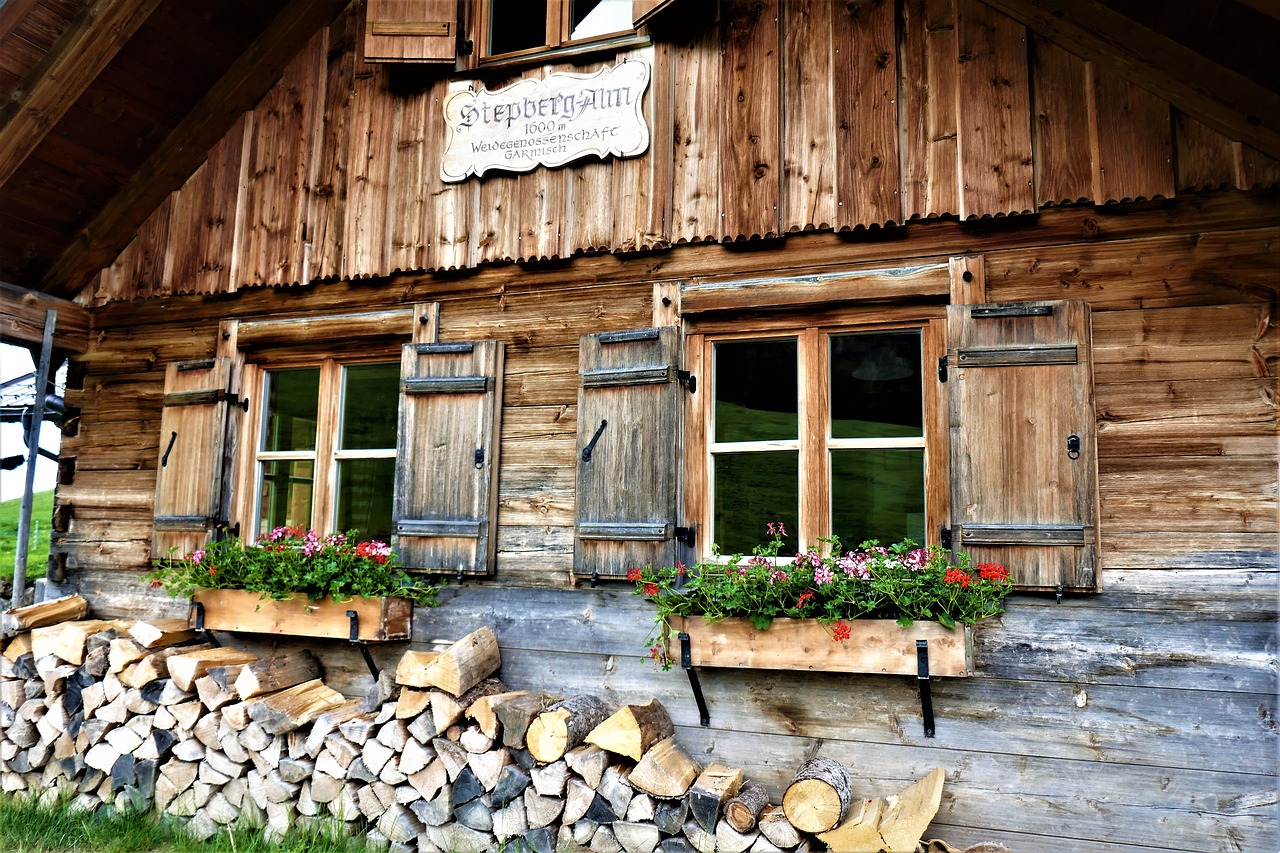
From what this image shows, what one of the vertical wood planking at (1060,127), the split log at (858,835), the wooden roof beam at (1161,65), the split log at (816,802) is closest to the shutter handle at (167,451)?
the split log at (816,802)

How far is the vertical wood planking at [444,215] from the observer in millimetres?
5414

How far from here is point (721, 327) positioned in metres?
4.91

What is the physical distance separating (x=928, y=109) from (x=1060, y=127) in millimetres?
591

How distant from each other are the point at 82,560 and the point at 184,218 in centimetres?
232

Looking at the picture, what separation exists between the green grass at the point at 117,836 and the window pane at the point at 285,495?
169 cm

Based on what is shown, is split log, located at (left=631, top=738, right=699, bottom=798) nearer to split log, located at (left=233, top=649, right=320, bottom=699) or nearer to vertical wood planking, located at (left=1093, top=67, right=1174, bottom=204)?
split log, located at (left=233, top=649, right=320, bottom=699)

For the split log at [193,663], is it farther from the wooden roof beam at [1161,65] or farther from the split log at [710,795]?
the wooden roof beam at [1161,65]

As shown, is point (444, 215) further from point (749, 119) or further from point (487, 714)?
point (487, 714)

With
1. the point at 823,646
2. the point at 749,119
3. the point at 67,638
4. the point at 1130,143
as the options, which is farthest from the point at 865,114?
the point at 67,638

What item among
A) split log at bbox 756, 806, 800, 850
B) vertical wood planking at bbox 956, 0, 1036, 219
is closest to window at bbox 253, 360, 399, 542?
split log at bbox 756, 806, 800, 850

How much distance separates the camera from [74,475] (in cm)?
643

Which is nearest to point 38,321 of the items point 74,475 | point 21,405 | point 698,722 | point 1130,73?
point 74,475

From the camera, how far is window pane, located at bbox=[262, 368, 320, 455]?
19.4 feet

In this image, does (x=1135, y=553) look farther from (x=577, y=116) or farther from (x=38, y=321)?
(x=38, y=321)
